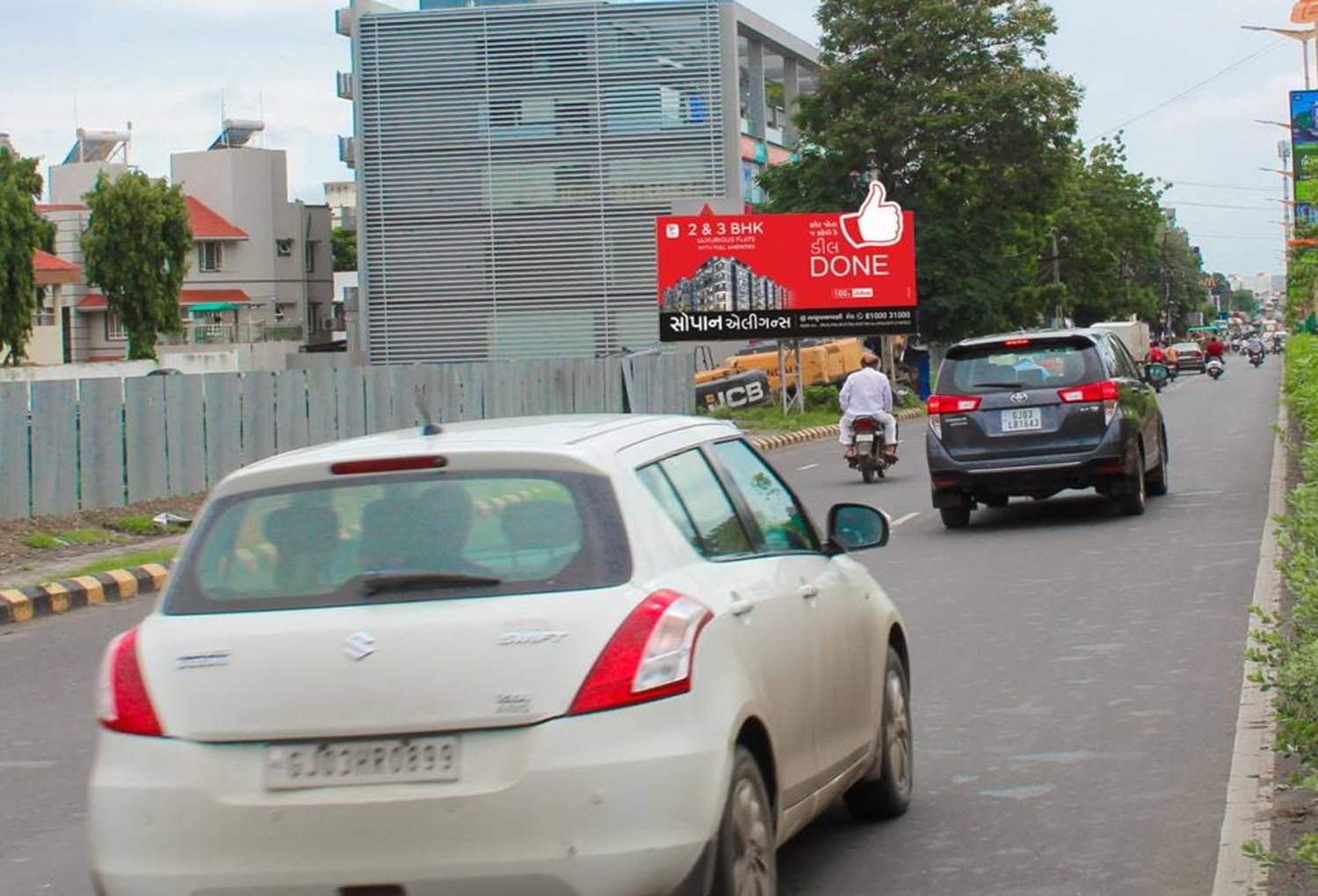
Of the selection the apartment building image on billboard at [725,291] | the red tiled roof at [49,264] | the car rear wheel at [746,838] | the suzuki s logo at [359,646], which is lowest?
the car rear wheel at [746,838]

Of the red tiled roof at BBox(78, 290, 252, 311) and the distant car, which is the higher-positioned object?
the red tiled roof at BBox(78, 290, 252, 311)

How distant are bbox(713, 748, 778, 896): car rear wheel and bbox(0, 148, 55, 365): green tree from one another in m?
68.2

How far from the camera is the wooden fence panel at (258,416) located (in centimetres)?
2433

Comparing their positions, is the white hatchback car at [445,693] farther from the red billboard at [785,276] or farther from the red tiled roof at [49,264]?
the red tiled roof at [49,264]

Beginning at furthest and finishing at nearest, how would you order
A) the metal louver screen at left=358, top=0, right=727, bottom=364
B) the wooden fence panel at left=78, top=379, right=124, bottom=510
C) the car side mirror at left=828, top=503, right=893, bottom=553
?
the metal louver screen at left=358, top=0, right=727, bottom=364
the wooden fence panel at left=78, top=379, right=124, bottom=510
the car side mirror at left=828, top=503, right=893, bottom=553

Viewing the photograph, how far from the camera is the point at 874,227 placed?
4531 centimetres

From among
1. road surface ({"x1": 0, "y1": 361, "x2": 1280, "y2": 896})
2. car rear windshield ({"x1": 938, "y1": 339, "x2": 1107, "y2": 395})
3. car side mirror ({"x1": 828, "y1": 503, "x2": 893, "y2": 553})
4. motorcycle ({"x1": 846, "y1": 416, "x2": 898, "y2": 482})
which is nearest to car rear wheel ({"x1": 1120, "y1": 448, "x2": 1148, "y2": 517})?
road surface ({"x1": 0, "y1": 361, "x2": 1280, "y2": 896})

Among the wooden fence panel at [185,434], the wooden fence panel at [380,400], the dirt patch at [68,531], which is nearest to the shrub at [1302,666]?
the dirt patch at [68,531]

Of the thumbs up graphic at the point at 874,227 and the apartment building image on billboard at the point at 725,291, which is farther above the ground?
the thumbs up graphic at the point at 874,227

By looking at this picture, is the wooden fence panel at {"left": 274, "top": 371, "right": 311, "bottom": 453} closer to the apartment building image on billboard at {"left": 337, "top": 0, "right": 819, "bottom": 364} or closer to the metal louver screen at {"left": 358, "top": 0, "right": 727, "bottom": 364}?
the apartment building image on billboard at {"left": 337, "top": 0, "right": 819, "bottom": 364}

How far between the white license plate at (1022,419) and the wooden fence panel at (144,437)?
32.1 feet

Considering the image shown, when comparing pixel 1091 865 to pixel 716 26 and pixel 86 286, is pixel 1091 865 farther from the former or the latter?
pixel 86 286

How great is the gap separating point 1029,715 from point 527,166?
180 ft

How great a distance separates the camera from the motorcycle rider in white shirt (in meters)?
25.0
